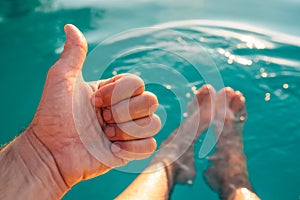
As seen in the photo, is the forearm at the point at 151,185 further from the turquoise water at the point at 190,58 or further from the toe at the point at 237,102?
the toe at the point at 237,102

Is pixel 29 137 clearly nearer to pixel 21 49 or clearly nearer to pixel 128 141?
pixel 128 141

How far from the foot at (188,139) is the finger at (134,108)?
112 centimetres

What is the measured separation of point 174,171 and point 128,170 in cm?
33

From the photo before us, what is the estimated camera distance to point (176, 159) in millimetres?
2758

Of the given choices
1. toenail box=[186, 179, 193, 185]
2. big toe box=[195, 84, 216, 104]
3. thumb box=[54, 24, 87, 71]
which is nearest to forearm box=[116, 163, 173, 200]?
toenail box=[186, 179, 193, 185]

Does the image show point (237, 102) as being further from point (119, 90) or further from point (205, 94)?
point (119, 90)

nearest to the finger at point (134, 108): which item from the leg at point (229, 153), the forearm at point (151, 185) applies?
the forearm at point (151, 185)

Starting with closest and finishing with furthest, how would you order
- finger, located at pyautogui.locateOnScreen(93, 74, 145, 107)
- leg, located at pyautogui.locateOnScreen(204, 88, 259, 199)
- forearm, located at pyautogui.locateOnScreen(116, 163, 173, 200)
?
1. finger, located at pyautogui.locateOnScreen(93, 74, 145, 107)
2. forearm, located at pyautogui.locateOnScreen(116, 163, 173, 200)
3. leg, located at pyautogui.locateOnScreen(204, 88, 259, 199)

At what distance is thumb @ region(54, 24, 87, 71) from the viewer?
62.2 inches

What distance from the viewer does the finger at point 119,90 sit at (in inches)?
61.3

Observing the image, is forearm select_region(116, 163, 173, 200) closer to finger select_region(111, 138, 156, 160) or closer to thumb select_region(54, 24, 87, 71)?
finger select_region(111, 138, 156, 160)

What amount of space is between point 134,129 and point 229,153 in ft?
4.37

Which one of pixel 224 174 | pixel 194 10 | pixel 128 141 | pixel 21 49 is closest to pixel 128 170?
pixel 224 174

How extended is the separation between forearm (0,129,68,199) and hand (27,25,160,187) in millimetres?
30
